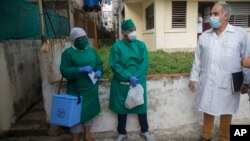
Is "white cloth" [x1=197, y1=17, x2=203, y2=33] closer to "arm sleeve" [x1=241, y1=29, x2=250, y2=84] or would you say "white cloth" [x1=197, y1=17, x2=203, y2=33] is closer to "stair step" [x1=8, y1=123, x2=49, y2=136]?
"arm sleeve" [x1=241, y1=29, x2=250, y2=84]

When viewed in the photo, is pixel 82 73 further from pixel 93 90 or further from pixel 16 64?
pixel 16 64

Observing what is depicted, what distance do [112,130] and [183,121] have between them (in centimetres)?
128

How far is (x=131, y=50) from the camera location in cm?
366

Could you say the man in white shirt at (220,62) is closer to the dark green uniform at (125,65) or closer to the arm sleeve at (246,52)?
the arm sleeve at (246,52)

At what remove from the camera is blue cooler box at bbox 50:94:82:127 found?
3363 mm

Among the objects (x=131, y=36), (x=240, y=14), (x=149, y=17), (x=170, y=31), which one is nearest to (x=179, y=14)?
(x=170, y=31)

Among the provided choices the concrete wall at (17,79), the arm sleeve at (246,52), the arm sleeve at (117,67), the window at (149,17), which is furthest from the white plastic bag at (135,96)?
the window at (149,17)

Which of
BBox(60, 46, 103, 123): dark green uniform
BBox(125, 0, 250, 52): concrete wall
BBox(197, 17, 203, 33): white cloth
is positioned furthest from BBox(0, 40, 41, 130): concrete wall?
BBox(197, 17, 203, 33): white cloth

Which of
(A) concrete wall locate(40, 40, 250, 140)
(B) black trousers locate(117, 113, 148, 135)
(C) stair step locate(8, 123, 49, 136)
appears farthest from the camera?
(C) stair step locate(8, 123, 49, 136)

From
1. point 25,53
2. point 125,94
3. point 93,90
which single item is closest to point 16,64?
point 25,53

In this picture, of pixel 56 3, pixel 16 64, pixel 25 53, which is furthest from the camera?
pixel 56 3

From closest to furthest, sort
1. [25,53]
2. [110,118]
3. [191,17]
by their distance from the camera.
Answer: [110,118] < [25,53] < [191,17]

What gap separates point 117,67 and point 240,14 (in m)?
8.65

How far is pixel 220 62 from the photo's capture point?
3277 millimetres
